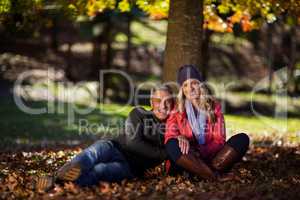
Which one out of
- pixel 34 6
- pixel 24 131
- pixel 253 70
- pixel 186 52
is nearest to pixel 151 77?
pixel 253 70

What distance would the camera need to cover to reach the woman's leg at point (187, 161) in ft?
23.0

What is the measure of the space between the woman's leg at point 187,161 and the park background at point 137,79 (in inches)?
6.6

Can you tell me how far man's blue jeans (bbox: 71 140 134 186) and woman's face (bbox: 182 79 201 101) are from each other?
1094 mm

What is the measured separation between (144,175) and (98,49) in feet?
70.6

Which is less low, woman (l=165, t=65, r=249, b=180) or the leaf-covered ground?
woman (l=165, t=65, r=249, b=180)

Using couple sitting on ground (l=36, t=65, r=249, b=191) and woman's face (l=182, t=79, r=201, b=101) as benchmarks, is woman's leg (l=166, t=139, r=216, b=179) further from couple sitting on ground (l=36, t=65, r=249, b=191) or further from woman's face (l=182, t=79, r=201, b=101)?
woman's face (l=182, t=79, r=201, b=101)

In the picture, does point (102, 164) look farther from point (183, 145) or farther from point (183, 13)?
point (183, 13)

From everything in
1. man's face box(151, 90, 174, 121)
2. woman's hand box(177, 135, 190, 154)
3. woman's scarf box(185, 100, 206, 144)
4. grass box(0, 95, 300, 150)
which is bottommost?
grass box(0, 95, 300, 150)

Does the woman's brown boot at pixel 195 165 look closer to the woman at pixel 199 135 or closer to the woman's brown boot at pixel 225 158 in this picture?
the woman at pixel 199 135

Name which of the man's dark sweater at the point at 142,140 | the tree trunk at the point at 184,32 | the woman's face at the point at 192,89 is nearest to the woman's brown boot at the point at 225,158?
the man's dark sweater at the point at 142,140

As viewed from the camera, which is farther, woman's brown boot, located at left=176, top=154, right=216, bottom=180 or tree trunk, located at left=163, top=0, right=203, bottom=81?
tree trunk, located at left=163, top=0, right=203, bottom=81

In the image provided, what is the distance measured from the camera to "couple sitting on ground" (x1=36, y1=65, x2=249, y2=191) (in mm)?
7027

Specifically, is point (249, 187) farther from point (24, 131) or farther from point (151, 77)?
point (151, 77)

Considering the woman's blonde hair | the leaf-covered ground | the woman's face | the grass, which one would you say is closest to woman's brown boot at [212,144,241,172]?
the leaf-covered ground
